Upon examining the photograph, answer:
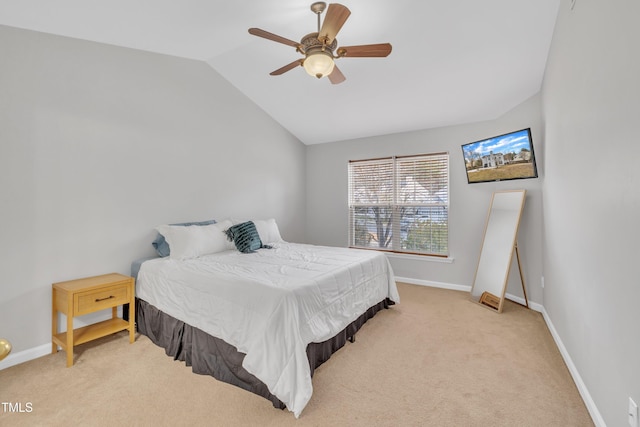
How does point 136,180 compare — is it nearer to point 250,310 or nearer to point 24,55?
point 24,55

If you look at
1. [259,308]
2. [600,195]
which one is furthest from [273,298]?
[600,195]

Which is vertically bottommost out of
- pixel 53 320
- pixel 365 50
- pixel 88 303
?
pixel 53 320

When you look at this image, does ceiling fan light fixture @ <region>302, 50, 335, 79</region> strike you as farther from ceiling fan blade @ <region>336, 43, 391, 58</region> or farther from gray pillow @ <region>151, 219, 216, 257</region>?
gray pillow @ <region>151, 219, 216, 257</region>

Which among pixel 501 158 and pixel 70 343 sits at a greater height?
pixel 501 158

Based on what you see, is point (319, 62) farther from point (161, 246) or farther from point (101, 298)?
point (101, 298)

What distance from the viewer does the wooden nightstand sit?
7.43 feet

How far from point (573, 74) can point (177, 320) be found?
138 inches

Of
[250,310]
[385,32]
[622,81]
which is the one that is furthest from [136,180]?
[622,81]

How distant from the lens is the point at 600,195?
162 cm

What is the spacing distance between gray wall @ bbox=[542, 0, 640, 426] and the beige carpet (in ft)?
1.03

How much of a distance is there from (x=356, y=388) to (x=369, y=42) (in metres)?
2.96

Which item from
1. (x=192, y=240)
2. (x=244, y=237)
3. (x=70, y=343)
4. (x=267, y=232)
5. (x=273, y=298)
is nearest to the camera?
(x=273, y=298)

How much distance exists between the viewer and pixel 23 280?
2326 mm

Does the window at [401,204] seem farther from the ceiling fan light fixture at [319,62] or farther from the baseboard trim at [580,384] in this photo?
the ceiling fan light fixture at [319,62]
